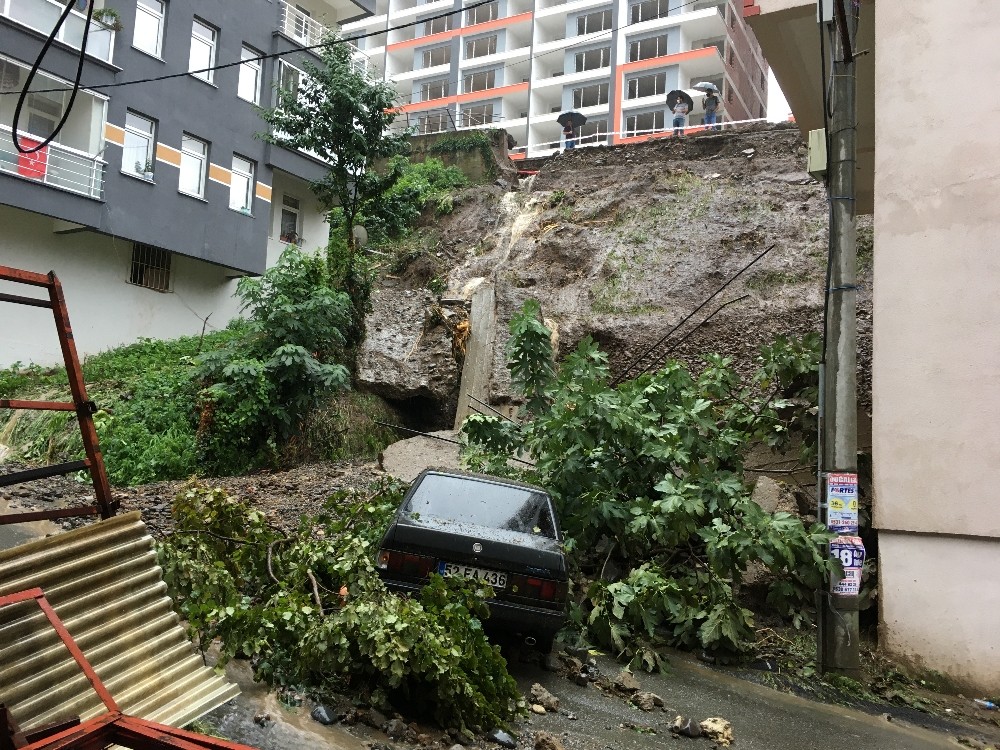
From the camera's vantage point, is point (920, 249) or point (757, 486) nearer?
point (920, 249)

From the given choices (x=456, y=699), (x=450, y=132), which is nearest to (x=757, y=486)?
(x=456, y=699)

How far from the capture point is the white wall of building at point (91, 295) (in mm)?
16469

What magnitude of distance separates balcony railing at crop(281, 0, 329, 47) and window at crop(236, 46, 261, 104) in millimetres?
1316

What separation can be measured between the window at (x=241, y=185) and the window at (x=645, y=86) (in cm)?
2735

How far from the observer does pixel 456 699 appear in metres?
4.57

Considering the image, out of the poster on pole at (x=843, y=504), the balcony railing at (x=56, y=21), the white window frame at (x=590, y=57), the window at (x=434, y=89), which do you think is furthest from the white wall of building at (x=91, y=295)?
the window at (x=434, y=89)

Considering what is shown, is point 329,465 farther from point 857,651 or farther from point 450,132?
point 450,132

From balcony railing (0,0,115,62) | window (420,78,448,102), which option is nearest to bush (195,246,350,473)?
balcony railing (0,0,115,62)

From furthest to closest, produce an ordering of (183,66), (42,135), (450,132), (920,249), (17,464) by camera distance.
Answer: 1. (450,132)
2. (183,66)
3. (42,135)
4. (17,464)
5. (920,249)

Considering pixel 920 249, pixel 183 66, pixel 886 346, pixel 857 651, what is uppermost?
pixel 183 66

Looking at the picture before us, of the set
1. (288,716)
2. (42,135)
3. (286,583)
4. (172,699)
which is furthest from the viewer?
(42,135)

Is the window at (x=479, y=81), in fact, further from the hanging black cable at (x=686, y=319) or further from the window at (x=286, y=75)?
the hanging black cable at (x=686, y=319)

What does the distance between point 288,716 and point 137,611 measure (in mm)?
1349

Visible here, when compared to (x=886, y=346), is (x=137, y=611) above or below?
below
